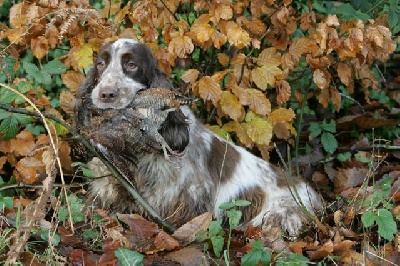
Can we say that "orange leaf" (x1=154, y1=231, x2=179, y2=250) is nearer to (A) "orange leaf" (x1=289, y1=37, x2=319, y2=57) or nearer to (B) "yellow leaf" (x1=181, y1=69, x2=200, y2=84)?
(B) "yellow leaf" (x1=181, y1=69, x2=200, y2=84)

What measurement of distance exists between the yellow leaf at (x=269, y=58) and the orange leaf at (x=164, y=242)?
2.03 metres

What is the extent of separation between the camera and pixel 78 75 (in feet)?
19.1

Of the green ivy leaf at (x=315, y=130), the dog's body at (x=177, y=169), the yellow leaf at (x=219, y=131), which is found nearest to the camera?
the dog's body at (x=177, y=169)

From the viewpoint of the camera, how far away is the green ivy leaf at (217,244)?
13.8 ft

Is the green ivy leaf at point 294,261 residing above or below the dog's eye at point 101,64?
below

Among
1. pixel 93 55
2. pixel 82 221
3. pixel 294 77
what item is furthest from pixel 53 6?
pixel 294 77

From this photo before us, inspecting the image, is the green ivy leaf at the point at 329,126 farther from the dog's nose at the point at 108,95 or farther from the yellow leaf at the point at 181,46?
the dog's nose at the point at 108,95

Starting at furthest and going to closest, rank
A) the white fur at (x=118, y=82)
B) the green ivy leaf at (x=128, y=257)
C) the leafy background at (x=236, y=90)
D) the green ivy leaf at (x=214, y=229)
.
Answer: the white fur at (x=118, y=82)
the leafy background at (x=236, y=90)
the green ivy leaf at (x=214, y=229)
the green ivy leaf at (x=128, y=257)

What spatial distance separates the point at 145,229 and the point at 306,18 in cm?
237

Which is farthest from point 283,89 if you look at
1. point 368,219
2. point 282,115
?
point 368,219

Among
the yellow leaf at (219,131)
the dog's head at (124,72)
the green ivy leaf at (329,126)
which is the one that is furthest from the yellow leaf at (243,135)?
the green ivy leaf at (329,126)

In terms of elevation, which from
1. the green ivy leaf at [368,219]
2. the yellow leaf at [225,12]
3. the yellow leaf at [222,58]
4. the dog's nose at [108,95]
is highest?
the yellow leaf at [225,12]

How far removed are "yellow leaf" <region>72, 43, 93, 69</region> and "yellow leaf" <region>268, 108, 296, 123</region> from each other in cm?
148

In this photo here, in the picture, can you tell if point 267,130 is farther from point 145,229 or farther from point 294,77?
point 145,229
